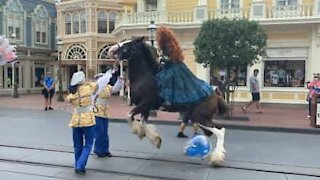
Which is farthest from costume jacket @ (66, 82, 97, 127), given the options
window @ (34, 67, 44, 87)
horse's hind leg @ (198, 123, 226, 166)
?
window @ (34, 67, 44, 87)

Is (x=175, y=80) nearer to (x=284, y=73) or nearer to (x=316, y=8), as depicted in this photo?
(x=316, y=8)

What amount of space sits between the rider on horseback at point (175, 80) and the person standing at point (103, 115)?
0.84 metres

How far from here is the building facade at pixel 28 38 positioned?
1148 inches

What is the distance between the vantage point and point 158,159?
22.3 ft

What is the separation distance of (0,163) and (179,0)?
15.4 metres

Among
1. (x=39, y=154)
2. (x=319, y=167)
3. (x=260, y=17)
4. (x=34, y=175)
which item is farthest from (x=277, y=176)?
(x=260, y=17)

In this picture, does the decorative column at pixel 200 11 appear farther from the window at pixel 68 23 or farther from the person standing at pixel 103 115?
the window at pixel 68 23

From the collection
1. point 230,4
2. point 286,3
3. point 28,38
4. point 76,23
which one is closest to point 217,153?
point 286,3

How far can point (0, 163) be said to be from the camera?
21.3ft

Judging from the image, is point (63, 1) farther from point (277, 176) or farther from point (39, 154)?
point (277, 176)

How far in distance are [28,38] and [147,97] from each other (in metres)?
27.3

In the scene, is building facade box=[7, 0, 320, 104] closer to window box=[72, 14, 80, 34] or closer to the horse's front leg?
window box=[72, 14, 80, 34]

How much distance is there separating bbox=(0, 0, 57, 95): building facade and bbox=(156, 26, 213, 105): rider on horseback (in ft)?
80.7

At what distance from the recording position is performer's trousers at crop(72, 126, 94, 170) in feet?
19.1
